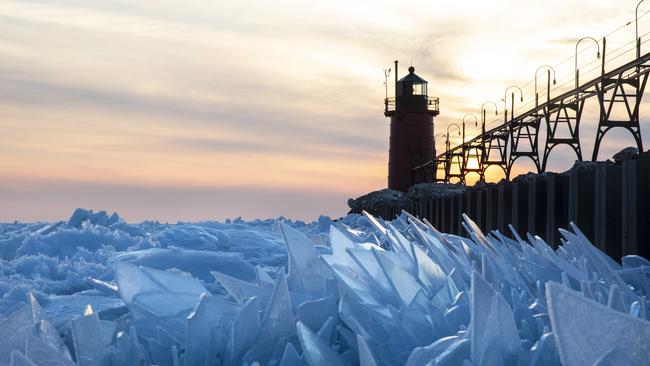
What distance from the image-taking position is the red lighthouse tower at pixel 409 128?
A: 141 ft

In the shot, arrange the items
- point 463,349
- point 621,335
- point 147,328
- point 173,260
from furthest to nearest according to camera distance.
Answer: point 173,260, point 147,328, point 463,349, point 621,335

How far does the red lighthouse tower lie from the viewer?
42.9 m

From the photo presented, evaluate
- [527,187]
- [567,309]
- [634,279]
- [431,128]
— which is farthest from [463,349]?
[431,128]

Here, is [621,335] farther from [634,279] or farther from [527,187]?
[527,187]

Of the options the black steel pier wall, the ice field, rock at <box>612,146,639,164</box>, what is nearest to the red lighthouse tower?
the black steel pier wall

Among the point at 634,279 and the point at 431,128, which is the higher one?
the point at 431,128

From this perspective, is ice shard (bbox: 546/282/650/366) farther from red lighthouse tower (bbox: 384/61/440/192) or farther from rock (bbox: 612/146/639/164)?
red lighthouse tower (bbox: 384/61/440/192)

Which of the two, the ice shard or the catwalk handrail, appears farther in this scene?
the catwalk handrail

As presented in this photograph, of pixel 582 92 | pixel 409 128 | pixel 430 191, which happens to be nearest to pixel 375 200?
pixel 430 191

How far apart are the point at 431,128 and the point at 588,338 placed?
43386 mm

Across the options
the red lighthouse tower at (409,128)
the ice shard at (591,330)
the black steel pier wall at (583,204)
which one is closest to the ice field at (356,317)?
the ice shard at (591,330)

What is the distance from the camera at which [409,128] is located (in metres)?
43.2

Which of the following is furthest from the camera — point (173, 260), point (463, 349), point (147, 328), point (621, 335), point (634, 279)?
point (173, 260)

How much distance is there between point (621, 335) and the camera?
571mm
